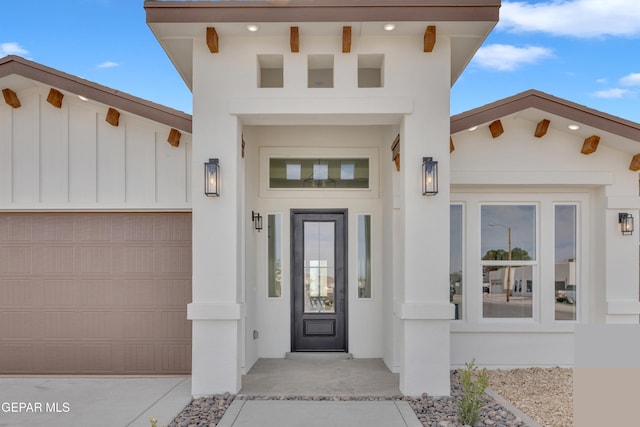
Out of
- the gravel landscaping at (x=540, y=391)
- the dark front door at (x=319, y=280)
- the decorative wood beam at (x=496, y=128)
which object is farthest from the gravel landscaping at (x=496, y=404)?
the decorative wood beam at (x=496, y=128)

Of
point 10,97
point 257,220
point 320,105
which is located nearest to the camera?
point 320,105

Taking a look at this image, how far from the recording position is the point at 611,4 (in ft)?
37.1

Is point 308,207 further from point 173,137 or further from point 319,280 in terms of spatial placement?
point 173,137

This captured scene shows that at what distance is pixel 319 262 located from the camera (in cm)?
701

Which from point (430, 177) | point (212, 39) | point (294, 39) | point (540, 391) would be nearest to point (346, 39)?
point (294, 39)

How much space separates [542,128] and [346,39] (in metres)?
3.09

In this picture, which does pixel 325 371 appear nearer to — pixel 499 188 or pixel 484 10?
pixel 499 188

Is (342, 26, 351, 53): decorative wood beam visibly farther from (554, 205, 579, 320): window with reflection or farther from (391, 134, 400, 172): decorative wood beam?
(554, 205, 579, 320): window with reflection

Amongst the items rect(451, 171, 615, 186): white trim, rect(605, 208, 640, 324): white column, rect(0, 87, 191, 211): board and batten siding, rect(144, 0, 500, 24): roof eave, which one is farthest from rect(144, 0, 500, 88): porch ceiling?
rect(605, 208, 640, 324): white column

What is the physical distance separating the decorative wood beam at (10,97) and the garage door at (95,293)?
145cm

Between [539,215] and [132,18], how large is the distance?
1340 centimetres

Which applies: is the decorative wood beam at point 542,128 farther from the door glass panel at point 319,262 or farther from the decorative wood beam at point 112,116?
the decorative wood beam at point 112,116

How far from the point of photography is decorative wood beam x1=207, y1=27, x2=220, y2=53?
193 inches

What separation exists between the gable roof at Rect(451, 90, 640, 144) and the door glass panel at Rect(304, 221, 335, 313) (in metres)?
2.43
